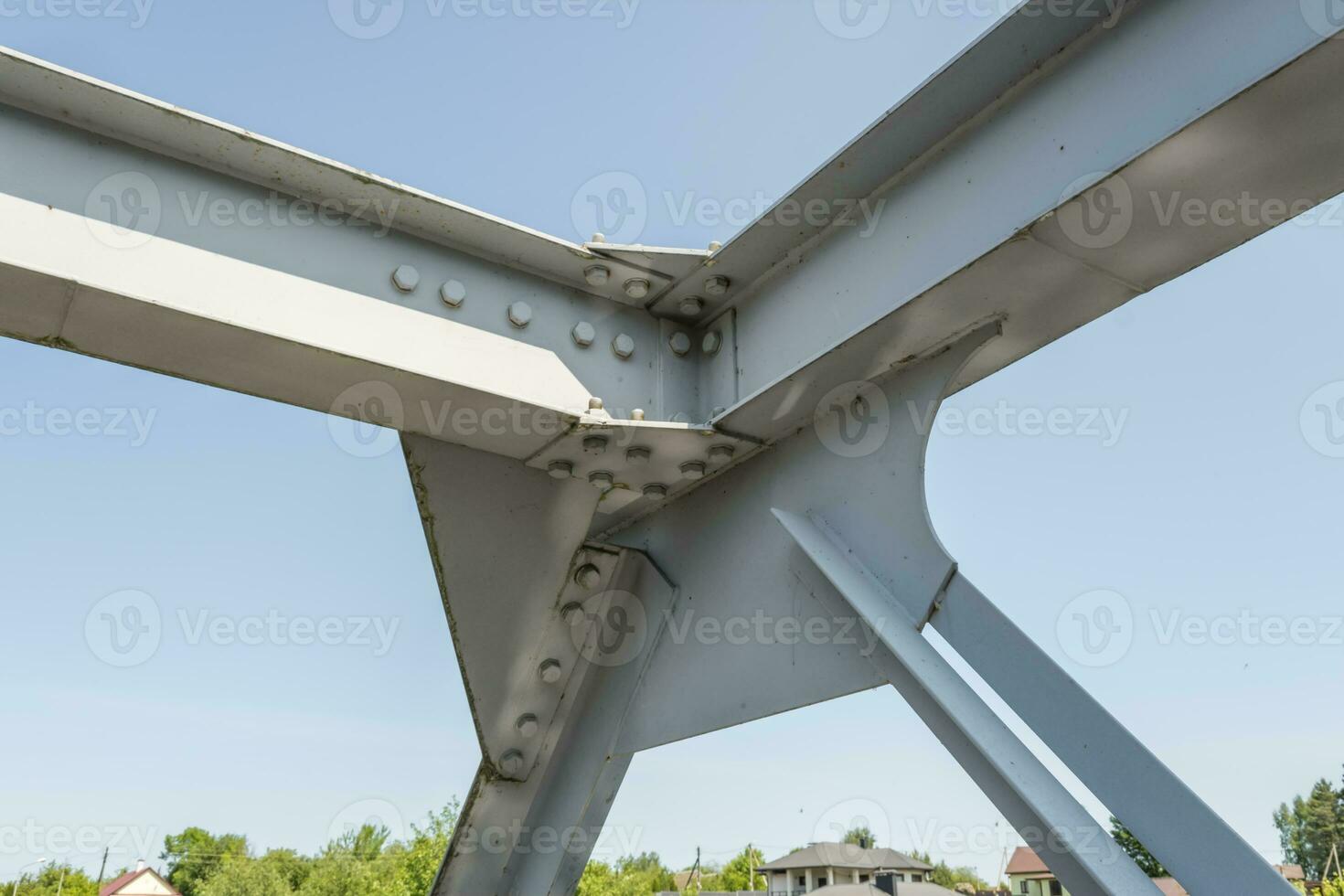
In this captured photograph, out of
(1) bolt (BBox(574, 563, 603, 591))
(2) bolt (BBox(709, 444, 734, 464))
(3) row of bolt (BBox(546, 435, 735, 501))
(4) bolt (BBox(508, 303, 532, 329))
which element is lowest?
(1) bolt (BBox(574, 563, 603, 591))

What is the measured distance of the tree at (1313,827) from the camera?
58.2 metres

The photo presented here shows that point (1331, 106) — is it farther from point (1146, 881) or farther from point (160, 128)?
point (160, 128)

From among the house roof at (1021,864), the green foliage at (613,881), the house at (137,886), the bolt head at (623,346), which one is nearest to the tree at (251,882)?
the green foliage at (613,881)

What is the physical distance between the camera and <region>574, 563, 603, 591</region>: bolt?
3385 mm

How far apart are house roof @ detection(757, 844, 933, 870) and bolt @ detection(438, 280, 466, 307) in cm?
5329

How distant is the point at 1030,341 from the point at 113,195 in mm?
2458

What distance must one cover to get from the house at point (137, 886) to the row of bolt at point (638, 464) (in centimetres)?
6426

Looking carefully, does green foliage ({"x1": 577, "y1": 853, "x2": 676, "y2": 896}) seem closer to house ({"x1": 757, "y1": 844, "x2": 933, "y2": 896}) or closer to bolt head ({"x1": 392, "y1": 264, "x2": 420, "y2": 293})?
house ({"x1": 757, "y1": 844, "x2": 933, "y2": 896})

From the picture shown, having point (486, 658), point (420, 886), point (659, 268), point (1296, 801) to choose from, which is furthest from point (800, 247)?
point (1296, 801)

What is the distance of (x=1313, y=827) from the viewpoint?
62000 mm

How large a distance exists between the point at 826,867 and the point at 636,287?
53.0m

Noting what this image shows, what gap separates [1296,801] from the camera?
66562 mm

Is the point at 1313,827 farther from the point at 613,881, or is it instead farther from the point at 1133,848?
the point at 613,881

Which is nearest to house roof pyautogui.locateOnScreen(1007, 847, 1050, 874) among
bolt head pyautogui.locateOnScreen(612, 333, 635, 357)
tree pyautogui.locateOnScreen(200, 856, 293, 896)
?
tree pyautogui.locateOnScreen(200, 856, 293, 896)
